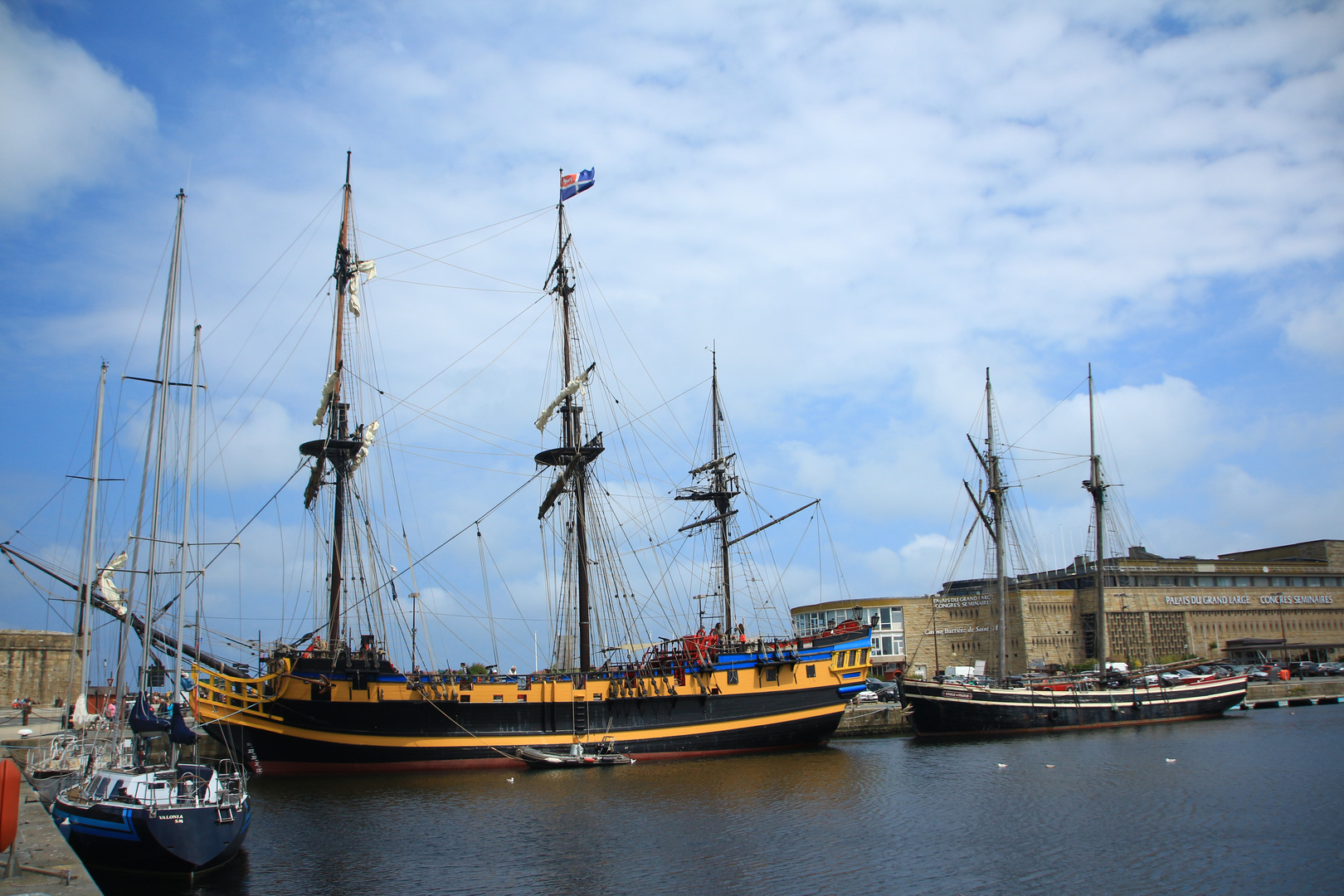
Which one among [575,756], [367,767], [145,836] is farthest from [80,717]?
[575,756]

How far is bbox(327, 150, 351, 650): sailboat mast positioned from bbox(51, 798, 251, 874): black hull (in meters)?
18.8

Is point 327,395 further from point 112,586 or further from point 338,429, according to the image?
point 112,586

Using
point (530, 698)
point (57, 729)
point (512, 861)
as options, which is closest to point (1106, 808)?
point (512, 861)

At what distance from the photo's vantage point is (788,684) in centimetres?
4244

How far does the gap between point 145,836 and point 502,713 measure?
65.7 ft

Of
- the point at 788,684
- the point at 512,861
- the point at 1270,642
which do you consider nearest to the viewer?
the point at 512,861

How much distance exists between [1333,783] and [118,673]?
36.6 meters

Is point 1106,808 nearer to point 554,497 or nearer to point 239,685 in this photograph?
point 554,497

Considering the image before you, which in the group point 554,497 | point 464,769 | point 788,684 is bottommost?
point 464,769

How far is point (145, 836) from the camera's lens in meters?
18.1

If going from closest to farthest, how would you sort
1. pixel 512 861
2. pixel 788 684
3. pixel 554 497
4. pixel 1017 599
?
pixel 512 861, pixel 788 684, pixel 554 497, pixel 1017 599

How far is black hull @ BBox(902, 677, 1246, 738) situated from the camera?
4666cm

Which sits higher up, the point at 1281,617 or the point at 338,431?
the point at 338,431

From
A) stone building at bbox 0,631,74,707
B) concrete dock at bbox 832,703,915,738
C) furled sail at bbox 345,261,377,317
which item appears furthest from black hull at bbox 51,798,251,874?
stone building at bbox 0,631,74,707
